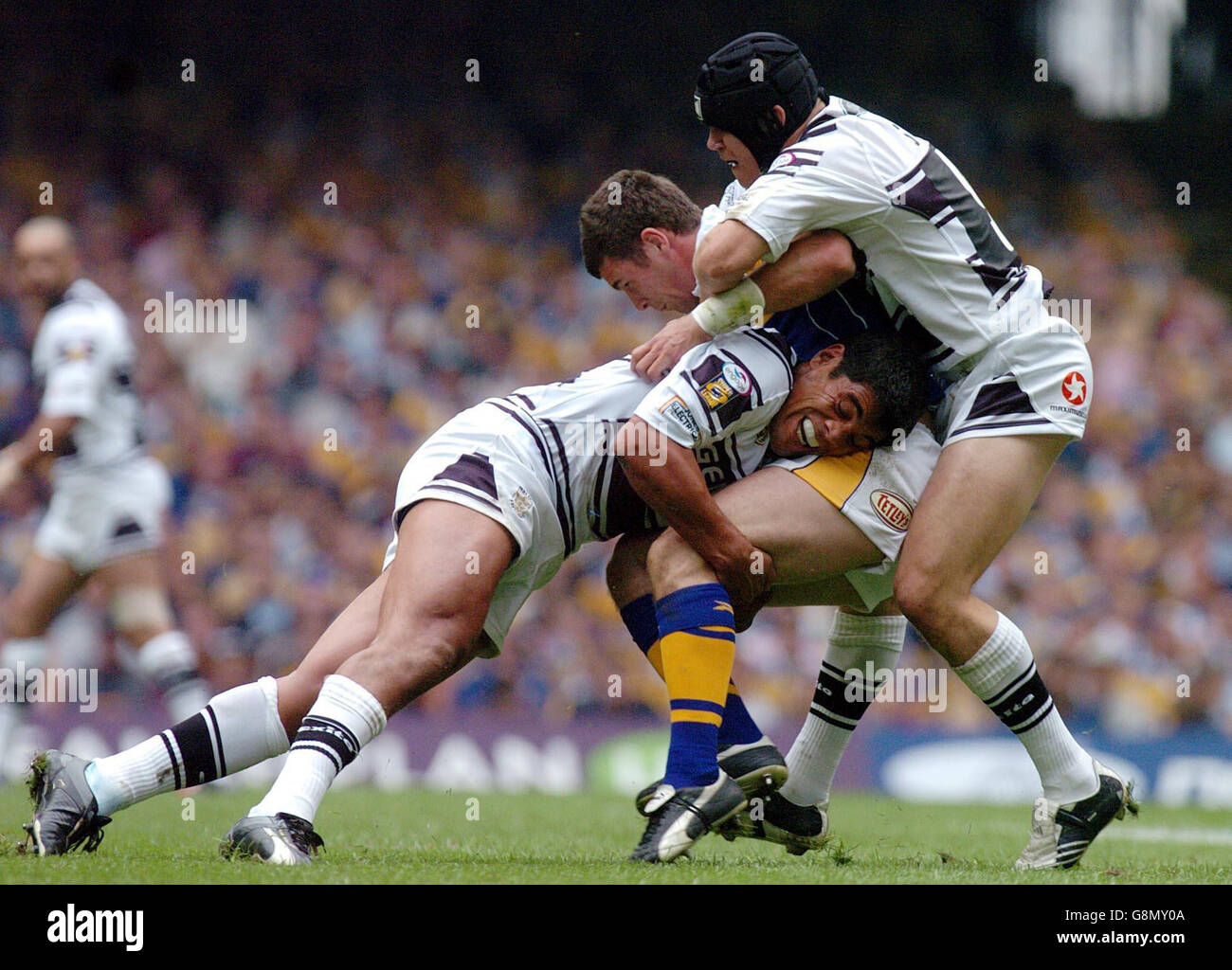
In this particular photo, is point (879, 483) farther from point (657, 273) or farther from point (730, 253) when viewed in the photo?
point (657, 273)

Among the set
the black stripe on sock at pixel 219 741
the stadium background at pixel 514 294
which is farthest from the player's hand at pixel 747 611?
the stadium background at pixel 514 294

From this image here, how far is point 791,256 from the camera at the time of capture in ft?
14.1

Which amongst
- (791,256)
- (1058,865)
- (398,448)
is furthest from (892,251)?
(398,448)

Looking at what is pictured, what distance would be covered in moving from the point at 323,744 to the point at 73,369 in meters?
4.12

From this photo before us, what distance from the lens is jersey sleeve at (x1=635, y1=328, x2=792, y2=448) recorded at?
420 centimetres

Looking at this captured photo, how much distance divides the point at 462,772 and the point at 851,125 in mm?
6789

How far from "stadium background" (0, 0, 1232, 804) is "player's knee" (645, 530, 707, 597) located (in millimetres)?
6027

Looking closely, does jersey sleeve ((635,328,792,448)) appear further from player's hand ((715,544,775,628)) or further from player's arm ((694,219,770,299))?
player's hand ((715,544,775,628))

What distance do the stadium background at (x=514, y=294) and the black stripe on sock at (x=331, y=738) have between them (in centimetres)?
580

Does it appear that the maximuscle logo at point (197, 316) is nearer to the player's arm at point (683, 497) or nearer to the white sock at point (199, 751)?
the white sock at point (199, 751)

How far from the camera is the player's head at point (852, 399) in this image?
441cm

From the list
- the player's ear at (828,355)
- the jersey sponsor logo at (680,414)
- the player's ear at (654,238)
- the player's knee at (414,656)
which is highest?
the player's ear at (654,238)

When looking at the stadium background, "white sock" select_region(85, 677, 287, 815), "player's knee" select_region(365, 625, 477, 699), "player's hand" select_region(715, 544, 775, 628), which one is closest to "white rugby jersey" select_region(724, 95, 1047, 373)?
"player's hand" select_region(715, 544, 775, 628)

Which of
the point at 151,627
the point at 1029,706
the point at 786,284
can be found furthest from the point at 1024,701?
the point at 151,627
